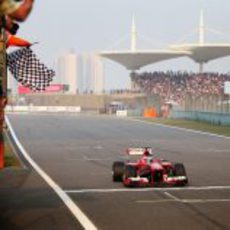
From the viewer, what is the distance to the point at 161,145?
3247cm

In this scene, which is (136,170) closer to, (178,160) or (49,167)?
(49,167)

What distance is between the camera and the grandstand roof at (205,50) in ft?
518

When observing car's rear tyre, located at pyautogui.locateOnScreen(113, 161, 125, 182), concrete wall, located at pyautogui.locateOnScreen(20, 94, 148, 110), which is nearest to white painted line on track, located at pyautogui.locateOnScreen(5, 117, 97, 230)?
car's rear tyre, located at pyautogui.locateOnScreen(113, 161, 125, 182)

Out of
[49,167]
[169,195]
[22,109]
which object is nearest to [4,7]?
[169,195]

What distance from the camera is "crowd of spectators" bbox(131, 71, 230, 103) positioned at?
163m

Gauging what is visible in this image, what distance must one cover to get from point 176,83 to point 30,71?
163 m

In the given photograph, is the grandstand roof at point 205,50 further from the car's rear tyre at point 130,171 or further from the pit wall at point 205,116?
the car's rear tyre at point 130,171

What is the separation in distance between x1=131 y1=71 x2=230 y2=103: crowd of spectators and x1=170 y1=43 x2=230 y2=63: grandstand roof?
4.11 meters

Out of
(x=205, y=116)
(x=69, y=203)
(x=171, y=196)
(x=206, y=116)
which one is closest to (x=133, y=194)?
(x=171, y=196)

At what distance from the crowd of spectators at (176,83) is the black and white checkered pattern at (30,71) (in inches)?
5881

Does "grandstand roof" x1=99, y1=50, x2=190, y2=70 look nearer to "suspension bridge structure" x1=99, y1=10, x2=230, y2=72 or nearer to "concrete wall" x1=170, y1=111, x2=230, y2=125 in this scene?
"suspension bridge structure" x1=99, y1=10, x2=230, y2=72

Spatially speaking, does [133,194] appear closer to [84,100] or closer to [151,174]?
[151,174]

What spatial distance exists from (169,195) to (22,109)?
115 meters

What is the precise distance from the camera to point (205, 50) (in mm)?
158750
